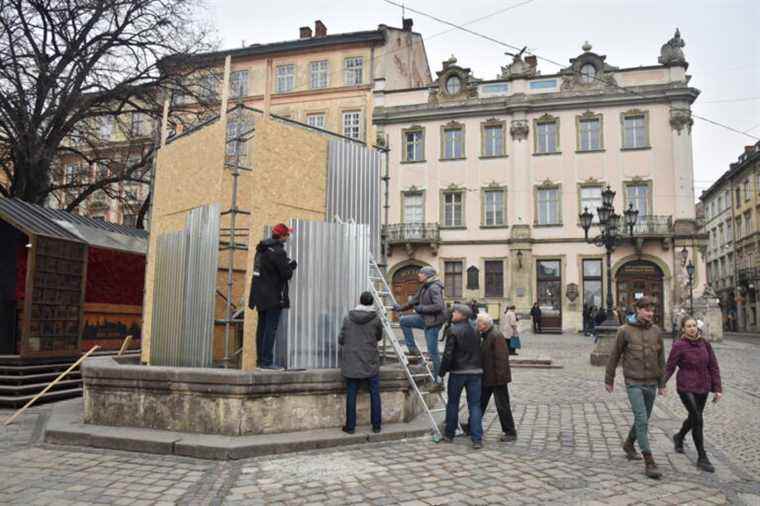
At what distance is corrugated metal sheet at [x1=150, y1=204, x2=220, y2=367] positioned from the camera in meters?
8.02

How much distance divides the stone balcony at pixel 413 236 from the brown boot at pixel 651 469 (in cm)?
2873

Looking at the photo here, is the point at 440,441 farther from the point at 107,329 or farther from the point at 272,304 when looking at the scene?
the point at 107,329

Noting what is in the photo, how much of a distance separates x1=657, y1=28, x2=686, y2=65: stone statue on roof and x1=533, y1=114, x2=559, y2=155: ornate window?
6.39 m

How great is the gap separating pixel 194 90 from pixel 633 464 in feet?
56.0

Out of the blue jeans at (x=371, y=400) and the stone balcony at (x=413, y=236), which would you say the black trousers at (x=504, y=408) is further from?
the stone balcony at (x=413, y=236)

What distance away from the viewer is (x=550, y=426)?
8.55m

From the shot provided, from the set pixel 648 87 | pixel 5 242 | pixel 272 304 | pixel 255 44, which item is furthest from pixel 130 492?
pixel 255 44

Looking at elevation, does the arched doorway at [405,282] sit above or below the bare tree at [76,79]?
below

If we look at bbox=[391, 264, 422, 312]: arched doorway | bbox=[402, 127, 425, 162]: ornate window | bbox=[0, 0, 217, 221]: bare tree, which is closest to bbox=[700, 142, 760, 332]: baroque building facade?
bbox=[402, 127, 425, 162]: ornate window

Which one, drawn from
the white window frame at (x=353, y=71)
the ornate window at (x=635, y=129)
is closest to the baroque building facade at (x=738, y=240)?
the ornate window at (x=635, y=129)

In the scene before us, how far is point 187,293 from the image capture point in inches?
330

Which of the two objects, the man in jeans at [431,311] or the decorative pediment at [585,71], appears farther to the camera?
the decorative pediment at [585,71]

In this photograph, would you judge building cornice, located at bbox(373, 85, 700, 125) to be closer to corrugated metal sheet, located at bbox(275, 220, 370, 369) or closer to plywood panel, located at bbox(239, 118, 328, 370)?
plywood panel, located at bbox(239, 118, 328, 370)

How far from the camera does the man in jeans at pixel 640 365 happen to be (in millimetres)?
6430
